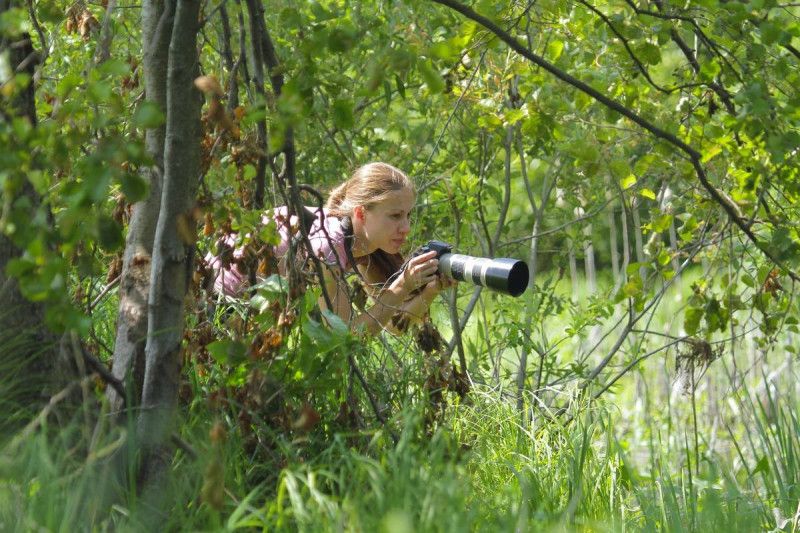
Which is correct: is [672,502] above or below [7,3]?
below

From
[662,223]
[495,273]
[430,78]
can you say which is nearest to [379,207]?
[495,273]

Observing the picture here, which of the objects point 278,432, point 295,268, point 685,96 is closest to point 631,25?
point 685,96

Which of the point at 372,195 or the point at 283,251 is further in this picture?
the point at 372,195

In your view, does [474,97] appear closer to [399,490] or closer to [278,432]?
[278,432]

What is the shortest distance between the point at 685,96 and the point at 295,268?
1.73 m

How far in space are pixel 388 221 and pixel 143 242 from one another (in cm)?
144

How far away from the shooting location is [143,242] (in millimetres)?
2645

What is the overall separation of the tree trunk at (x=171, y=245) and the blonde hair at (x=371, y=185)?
1.61 m

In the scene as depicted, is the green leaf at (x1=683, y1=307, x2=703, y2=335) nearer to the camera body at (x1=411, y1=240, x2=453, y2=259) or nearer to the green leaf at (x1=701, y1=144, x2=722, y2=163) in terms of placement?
the green leaf at (x1=701, y1=144, x2=722, y2=163)

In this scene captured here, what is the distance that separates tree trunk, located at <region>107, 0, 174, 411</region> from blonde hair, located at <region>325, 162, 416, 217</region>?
54.2 inches

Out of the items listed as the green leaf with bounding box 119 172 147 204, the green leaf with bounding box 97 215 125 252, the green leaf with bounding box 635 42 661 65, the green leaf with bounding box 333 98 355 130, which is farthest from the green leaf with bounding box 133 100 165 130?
the green leaf with bounding box 635 42 661 65

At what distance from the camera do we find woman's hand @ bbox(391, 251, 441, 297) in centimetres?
351

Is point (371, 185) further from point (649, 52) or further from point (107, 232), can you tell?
point (107, 232)

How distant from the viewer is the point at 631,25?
9.89 ft
